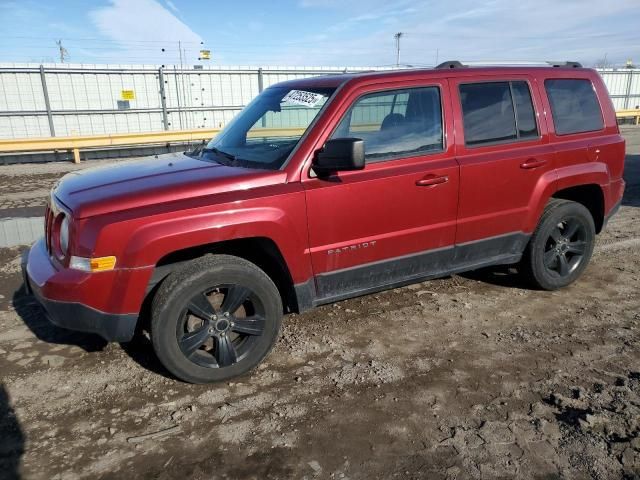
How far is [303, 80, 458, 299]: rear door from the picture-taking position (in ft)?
11.5

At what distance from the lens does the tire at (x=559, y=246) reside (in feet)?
14.8

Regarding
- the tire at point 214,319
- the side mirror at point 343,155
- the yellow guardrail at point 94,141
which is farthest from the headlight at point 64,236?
the yellow guardrail at point 94,141

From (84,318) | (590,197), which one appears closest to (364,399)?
(84,318)

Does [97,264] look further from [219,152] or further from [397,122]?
[397,122]

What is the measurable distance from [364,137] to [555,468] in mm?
2359

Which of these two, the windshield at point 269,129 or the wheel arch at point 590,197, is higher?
the windshield at point 269,129

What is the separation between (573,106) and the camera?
4574 millimetres

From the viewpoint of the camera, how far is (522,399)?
10.1 ft

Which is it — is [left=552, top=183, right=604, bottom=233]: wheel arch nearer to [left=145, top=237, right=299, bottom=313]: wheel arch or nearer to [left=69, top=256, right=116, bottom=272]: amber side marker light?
[left=145, top=237, right=299, bottom=313]: wheel arch

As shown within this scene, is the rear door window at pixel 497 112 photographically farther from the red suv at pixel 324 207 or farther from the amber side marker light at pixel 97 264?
the amber side marker light at pixel 97 264

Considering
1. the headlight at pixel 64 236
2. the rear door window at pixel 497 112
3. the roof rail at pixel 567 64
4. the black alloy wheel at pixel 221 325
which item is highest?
the roof rail at pixel 567 64

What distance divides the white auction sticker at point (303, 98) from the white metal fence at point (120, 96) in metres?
13.0

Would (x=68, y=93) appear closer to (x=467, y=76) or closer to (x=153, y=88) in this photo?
(x=153, y=88)

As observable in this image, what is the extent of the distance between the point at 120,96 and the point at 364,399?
48.9 ft
